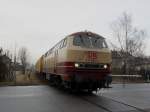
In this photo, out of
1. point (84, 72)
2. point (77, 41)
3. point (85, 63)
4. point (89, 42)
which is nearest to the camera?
point (84, 72)

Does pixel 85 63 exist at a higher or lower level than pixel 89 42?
lower

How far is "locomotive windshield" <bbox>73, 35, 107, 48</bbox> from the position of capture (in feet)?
47.9

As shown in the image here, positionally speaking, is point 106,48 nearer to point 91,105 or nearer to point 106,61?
point 106,61

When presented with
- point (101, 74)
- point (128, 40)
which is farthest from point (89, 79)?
point (128, 40)

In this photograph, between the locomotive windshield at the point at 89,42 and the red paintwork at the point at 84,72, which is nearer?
the red paintwork at the point at 84,72

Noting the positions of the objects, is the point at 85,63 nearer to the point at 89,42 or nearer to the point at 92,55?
the point at 92,55

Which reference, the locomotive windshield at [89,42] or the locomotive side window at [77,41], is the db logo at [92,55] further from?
the locomotive side window at [77,41]

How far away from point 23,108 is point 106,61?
615 cm

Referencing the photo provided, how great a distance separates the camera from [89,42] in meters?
14.8

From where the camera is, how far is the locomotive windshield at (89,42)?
14.6m

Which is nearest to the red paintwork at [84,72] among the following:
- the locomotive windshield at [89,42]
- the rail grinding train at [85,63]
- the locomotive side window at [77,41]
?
the rail grinding train at [85,63]

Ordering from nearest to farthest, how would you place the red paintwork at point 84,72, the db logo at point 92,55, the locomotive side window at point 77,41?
the red paintwork at point 84,72 → the db logo at point 92,55 → the locomotive side window at point 77,41

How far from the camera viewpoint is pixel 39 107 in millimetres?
10156

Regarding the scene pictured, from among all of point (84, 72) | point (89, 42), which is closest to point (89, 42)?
point (89, 42)
